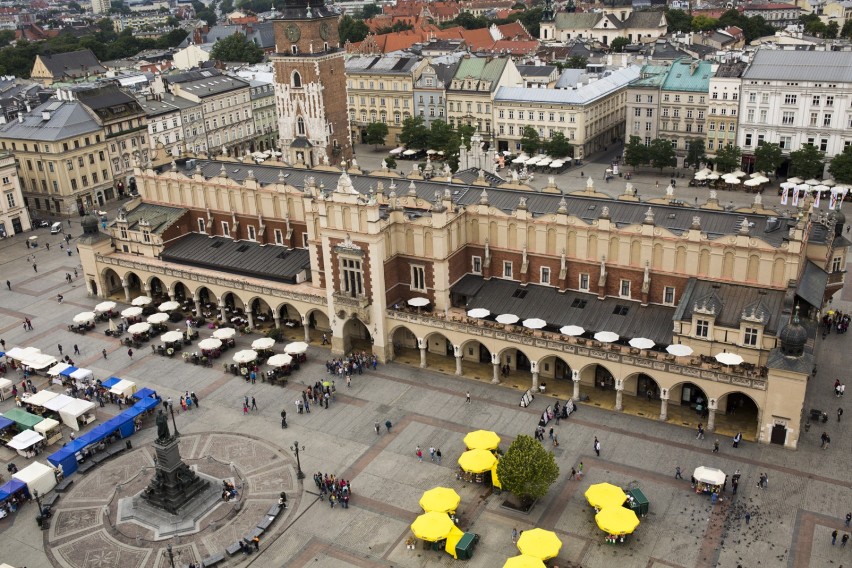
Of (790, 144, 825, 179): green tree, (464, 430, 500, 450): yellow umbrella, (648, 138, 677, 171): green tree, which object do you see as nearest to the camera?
(464, 430, 500, 450): yellow umbrella

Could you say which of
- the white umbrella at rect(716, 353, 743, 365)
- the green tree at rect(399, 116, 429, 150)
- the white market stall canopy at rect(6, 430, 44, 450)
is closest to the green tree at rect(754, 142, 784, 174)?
the green tree at rect(399, 116, 429, 150)

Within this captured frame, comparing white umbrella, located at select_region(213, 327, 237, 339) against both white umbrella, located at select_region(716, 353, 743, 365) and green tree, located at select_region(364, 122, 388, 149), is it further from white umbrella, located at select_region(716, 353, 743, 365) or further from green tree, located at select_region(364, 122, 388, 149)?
green tree, located at select_region(364, 122, 388, 149)

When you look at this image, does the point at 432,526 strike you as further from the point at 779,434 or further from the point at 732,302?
the point at 732,302

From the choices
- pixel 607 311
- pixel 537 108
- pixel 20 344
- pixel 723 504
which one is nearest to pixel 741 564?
pixel 723 504

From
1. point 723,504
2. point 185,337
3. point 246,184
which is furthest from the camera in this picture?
point 246,184

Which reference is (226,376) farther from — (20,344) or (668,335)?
(668,335)

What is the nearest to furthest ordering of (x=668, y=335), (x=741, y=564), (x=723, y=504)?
(x=741, y=564)
(x=723, y=504)
(x=668, y=335)

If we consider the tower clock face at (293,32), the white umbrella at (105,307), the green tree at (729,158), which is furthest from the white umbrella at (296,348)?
the green tree at (729,158)
